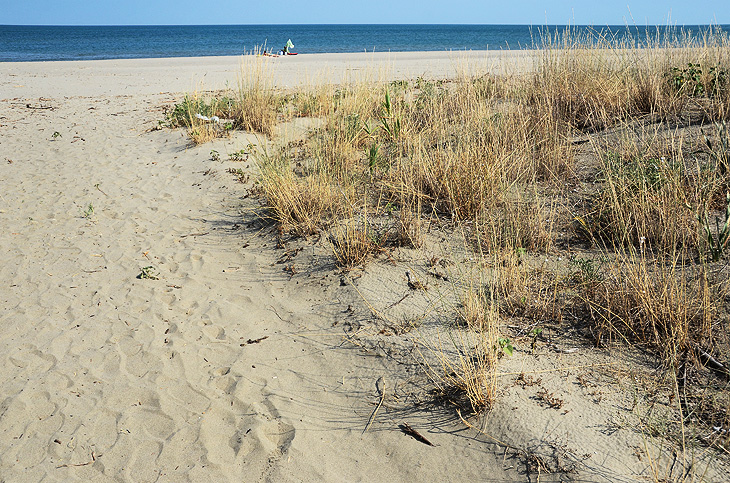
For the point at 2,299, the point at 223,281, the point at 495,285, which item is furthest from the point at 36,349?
the point at 495,285

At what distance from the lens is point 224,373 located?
299 cm

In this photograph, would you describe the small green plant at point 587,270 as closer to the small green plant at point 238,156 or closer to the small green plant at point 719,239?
the small green plant at point 719,239

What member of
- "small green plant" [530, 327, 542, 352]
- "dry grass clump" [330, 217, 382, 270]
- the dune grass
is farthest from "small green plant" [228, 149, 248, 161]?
"small green plant" [530, 327, 542, 352]

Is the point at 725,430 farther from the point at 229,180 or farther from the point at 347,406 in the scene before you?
the point at 229,180

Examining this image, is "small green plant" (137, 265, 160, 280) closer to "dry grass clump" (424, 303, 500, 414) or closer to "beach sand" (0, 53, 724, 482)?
"beach sand" (0, 53, 724, 482)

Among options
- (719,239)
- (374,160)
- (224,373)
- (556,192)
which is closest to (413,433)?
(224,373)

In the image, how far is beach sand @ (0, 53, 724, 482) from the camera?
2.36 meters

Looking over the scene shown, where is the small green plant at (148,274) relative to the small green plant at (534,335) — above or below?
above

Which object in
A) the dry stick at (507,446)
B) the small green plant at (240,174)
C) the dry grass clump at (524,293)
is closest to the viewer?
the dry stick at (507,446)

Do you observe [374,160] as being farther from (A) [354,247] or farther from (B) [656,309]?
(B) [656,309]

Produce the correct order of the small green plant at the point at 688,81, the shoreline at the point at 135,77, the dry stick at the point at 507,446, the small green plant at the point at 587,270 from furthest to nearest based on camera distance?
the shoreline at the point at 135,77 → the small green plant at the point at 688,81 → the small green plant at the point at 587,270 → the dry stick at the point at 507,446

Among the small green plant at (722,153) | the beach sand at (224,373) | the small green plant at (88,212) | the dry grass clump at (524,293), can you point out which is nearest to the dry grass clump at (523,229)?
the dry grass clump at (524,293)

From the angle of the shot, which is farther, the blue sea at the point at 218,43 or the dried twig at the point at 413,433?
the blue sea at the point at 218,43

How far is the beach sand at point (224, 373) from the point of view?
7.74 feet
